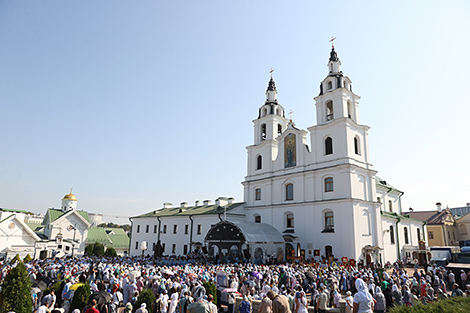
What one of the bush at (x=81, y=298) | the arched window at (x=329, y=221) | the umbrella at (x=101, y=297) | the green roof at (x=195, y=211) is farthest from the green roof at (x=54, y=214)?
the umbrella at (x=101, y=297)

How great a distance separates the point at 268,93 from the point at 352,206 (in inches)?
806

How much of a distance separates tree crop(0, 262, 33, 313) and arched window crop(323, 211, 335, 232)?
2595cm

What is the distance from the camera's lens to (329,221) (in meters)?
31.1

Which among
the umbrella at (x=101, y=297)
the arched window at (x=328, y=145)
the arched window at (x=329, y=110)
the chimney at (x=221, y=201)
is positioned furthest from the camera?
the chimney at (x=221, y=201)

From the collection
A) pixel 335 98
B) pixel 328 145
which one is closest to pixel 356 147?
pixel 328 145

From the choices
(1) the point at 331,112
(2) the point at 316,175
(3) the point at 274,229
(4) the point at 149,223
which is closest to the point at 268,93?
(1) the point at 331,112

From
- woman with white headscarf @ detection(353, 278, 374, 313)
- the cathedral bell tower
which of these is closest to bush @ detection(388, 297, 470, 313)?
woman with white headscarf @ detection(353, 278, 374, 313)

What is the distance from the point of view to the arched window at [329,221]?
101 feet

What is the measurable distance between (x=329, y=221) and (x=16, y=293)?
87.8 ft

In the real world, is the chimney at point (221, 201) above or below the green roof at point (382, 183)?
below

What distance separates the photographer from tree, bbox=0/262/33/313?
1016cm

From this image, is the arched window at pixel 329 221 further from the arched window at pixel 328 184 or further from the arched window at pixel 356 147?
the arched window at pixel 356 147

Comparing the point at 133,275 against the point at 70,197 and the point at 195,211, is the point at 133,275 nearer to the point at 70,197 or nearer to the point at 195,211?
the point at 195,211

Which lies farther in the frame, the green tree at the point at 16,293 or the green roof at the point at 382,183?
the green roof at the point at 382,183
